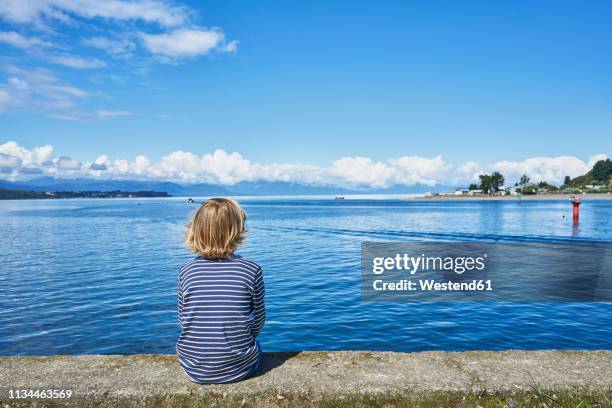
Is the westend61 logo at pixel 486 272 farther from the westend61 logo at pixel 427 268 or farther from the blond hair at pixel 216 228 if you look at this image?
the blond hair at pixel 216 228

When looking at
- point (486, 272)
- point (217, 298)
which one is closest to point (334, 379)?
point (217, 298)

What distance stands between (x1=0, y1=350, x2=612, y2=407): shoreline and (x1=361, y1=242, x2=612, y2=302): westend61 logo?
1227 centimetres

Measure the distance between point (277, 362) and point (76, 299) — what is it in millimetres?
16238

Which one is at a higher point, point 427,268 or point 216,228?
point 216,228

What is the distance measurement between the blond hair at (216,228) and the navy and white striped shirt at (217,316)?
14cm

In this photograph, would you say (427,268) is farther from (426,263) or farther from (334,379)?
(334,379)

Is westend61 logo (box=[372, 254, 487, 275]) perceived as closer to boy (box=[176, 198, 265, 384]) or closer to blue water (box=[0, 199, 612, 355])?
blue water (box=[0, 199, 612, 355])

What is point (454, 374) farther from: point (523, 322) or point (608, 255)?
point (608, 255)

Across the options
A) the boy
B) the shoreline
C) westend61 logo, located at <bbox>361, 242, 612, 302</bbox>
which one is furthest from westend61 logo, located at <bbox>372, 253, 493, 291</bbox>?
the boy

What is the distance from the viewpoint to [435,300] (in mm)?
16906

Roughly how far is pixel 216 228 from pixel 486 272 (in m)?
23.6

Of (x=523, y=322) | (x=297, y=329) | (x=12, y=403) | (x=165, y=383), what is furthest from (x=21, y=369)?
(x=523, y=322)

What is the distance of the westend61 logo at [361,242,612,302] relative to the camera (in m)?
18.0

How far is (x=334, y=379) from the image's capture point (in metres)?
4.60
